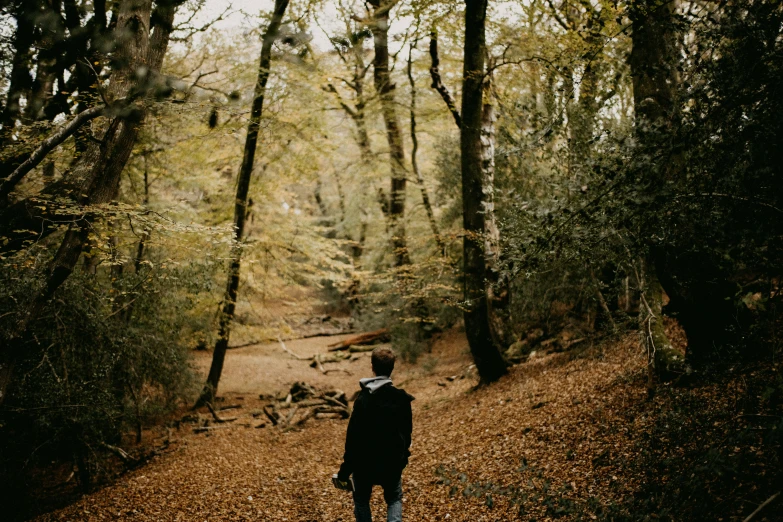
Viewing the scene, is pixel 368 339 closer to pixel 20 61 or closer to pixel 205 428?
pixel 205 428

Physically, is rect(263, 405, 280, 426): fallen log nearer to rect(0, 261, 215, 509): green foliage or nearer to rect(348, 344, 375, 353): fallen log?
rect(0, 261, 215, 509): green foliage

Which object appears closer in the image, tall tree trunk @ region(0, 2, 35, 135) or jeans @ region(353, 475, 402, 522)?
tall tree trunk @ region(0, 2, 35, 135)

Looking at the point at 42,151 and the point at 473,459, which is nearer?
the point at 42,151

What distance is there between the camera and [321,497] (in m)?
5.75

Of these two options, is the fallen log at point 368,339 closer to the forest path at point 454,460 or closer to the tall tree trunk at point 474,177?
the forest path at point 454,460

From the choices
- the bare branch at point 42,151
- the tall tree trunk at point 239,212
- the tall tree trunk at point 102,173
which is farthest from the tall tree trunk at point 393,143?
the bare branch at point 42,151

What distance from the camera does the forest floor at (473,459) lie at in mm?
4297

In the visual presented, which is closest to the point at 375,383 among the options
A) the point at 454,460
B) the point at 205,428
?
the point at 454,460

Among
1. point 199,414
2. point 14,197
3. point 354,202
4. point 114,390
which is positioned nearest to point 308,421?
point 199,414

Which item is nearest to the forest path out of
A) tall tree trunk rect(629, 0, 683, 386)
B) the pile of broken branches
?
the pile of broken branches

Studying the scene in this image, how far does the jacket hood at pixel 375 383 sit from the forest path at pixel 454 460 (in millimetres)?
1931

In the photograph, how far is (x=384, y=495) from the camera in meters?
3.22

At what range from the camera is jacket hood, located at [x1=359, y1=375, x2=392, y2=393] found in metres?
3.29

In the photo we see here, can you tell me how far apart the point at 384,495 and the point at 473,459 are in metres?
2.79
